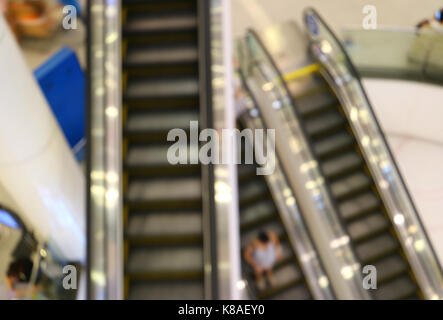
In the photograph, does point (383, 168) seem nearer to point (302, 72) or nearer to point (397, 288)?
point (397, 288)

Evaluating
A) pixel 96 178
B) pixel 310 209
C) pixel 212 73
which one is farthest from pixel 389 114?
pixel 96 178

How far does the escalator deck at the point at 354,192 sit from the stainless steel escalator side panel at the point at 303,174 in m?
0.22

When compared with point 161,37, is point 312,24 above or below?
above

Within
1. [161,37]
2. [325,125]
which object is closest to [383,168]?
[325,125]

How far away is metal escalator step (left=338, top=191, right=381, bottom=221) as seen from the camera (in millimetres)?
8258

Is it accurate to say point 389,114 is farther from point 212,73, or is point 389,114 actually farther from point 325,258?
point 212,73

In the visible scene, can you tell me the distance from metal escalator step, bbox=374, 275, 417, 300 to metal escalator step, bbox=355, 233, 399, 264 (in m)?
0.42

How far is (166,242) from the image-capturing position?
6.13m

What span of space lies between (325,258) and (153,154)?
3.10 meters

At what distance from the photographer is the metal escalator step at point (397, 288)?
8062 mm

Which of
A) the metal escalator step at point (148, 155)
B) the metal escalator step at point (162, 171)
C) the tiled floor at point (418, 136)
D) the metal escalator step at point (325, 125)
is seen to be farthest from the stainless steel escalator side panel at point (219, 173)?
the tiled floor at point (418, 136)

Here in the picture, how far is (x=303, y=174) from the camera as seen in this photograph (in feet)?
25.8

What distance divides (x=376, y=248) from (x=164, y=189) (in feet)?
12.2

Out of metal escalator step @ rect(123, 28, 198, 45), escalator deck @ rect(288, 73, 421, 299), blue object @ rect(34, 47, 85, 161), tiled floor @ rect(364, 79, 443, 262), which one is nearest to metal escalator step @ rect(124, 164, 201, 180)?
metal escalator step @ rect(123, 28, 198, 45)
